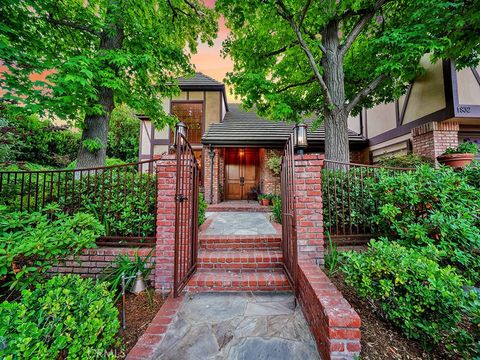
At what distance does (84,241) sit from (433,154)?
8.36m

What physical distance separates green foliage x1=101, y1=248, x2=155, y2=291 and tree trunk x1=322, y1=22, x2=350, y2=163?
423 centimetres

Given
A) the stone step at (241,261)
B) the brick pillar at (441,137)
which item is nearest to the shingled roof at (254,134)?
the brick pillar at (441,137)

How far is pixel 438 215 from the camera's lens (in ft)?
6.73

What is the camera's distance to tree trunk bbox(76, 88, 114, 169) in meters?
Result: 4.12

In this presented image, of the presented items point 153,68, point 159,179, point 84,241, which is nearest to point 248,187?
point 153,68

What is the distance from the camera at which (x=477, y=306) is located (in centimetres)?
119

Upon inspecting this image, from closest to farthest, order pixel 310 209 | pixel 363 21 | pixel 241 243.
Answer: pixel 310 209
pixel 241 243
pixel 363 21

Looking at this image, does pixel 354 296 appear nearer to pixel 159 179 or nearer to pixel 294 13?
pixel 159 179

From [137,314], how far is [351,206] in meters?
3.31

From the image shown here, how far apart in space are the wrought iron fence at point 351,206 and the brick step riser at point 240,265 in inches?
41.2

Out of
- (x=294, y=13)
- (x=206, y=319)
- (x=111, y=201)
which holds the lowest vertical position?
(x=206, y=319)

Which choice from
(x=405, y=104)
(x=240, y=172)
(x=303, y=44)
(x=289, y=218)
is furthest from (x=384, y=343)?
(x=240, y=172)

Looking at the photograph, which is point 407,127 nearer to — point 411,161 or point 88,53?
point 411,161

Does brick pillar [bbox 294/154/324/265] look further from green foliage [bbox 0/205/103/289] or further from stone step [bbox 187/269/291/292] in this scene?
green foliage [bbox 0/205/103/289]
